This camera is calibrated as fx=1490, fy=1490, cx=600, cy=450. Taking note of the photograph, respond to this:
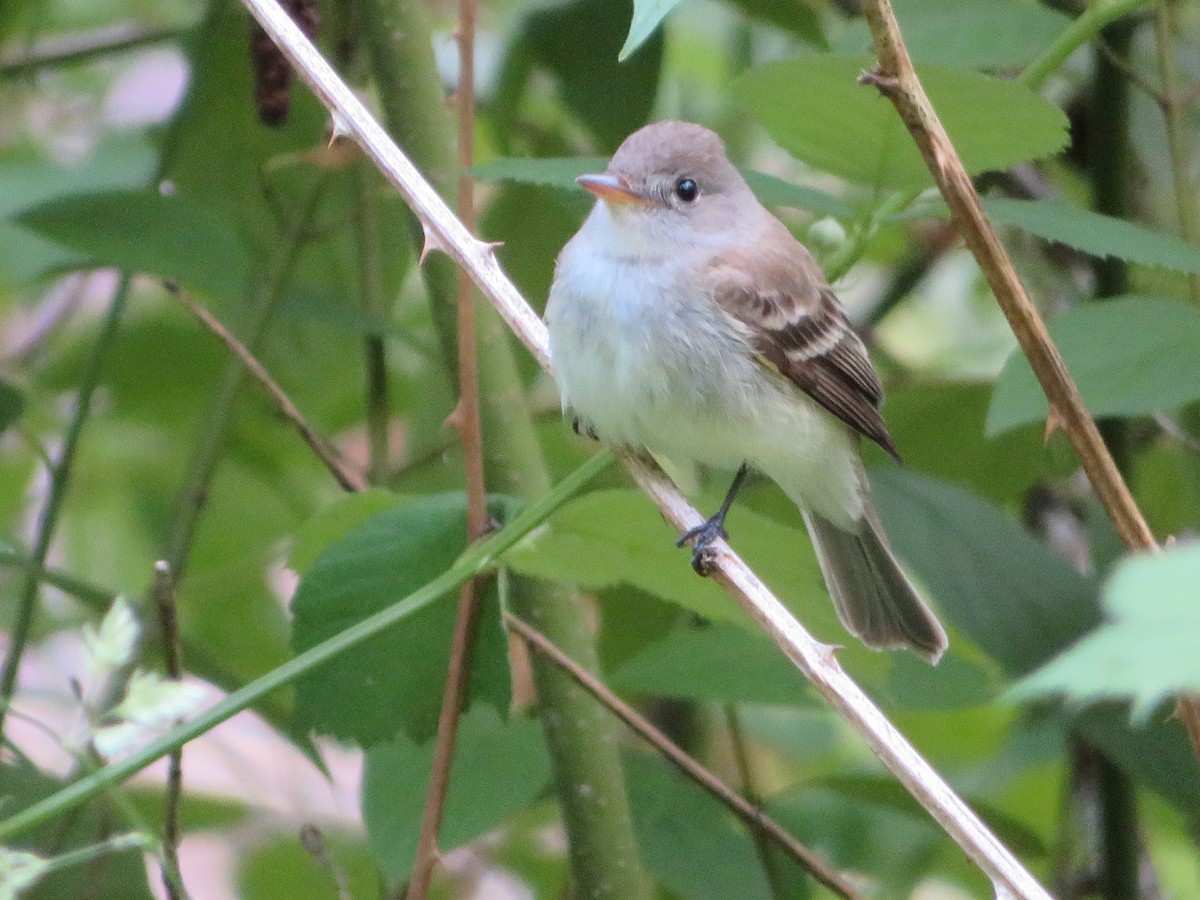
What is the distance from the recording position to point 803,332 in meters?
2.89

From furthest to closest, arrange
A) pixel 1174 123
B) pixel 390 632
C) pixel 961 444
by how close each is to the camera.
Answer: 1. pixel 961 444
2. pixel 1174 123
3. pixel 390 632

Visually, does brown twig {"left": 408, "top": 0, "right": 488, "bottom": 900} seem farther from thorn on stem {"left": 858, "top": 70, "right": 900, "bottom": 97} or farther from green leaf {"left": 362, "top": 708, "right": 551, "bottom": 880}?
thorn on stem {"left": 858, "top": 70, "right": 900, "bottom": 97}

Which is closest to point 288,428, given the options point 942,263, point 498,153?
point 498,153

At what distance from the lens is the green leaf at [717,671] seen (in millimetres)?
2455

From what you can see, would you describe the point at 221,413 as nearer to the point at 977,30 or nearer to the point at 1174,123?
the point at 977,30

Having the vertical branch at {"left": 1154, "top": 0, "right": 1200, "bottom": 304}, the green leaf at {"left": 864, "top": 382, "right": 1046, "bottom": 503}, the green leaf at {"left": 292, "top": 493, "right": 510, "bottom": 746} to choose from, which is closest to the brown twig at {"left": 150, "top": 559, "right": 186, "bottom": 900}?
the green leaf at {"left": 292, "top": 493, "right": 510, "bottom": 746}

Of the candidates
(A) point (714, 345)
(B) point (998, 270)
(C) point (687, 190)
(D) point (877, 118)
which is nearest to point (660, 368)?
(A) point (714, 345)

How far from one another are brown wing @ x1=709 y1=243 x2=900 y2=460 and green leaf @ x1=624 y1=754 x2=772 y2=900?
0.72 m

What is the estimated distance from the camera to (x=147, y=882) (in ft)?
7.89

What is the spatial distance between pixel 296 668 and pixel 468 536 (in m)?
0.42

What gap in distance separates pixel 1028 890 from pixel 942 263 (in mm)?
2801

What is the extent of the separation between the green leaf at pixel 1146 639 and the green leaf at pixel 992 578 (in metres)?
1.90

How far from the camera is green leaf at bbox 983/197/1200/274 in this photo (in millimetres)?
1953

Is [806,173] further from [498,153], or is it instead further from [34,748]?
[34,748]
